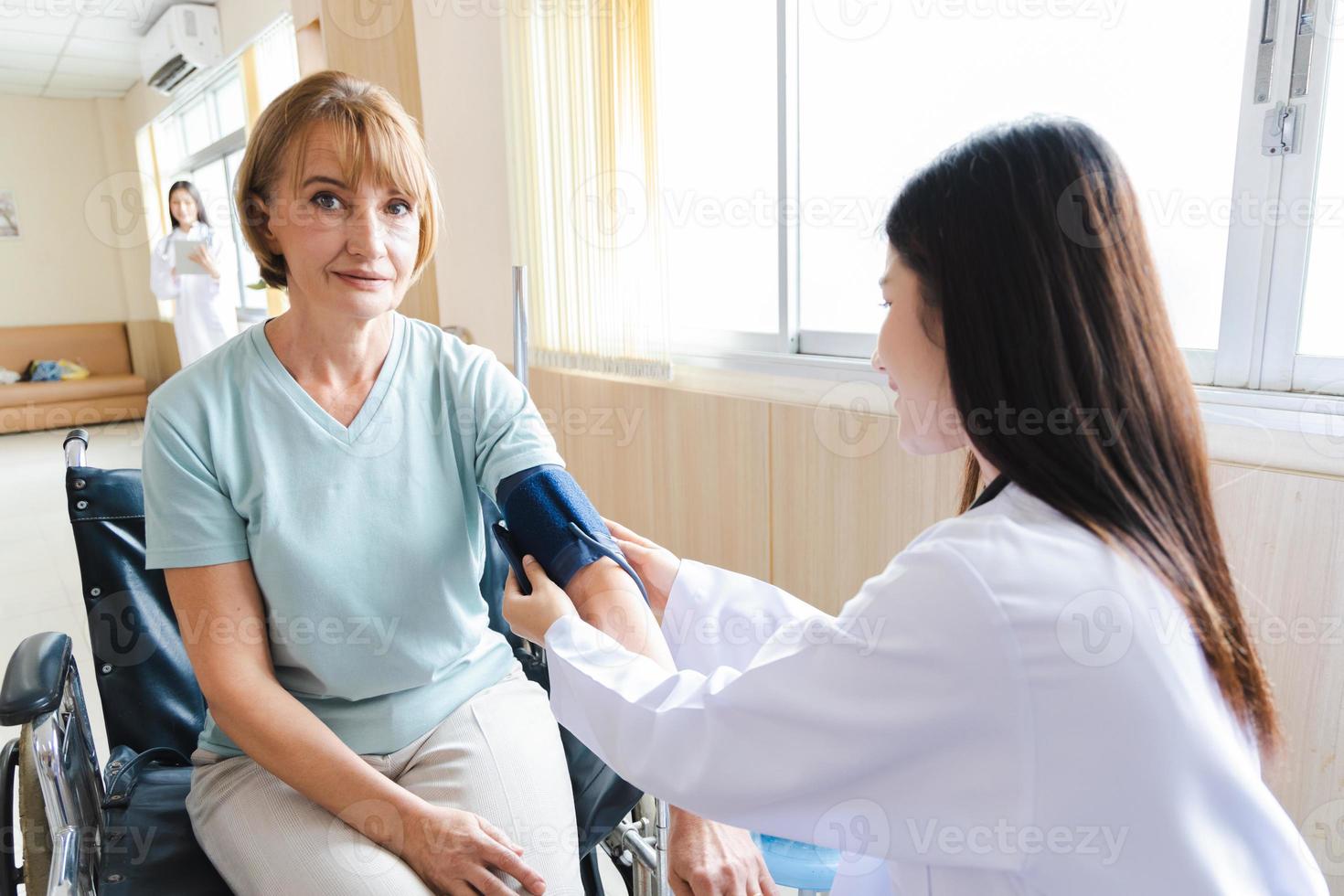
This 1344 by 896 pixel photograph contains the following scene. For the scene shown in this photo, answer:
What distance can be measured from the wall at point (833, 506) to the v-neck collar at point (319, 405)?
1.06 meters

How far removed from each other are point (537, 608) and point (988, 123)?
719 millimetres

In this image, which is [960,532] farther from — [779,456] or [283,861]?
[779,456]

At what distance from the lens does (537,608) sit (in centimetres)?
103

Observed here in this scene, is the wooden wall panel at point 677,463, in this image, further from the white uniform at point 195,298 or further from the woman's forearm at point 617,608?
the white uniform at point 195,298

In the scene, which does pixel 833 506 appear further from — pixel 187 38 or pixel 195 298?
pixel 187 38

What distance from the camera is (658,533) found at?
267 cm

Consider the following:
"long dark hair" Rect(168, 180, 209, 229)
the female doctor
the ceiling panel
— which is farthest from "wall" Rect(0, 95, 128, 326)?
the female doctor

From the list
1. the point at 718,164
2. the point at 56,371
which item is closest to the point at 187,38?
the point at 56,371

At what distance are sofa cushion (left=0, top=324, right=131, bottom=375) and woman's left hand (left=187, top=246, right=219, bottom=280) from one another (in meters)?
4.61

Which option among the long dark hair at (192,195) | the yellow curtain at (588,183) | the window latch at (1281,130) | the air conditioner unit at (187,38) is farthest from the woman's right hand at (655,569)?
the air conditioner unit at (187,38)

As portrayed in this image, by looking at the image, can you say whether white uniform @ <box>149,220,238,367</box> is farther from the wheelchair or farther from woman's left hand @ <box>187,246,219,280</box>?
the wheelchair

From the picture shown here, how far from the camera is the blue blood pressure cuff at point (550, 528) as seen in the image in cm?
112

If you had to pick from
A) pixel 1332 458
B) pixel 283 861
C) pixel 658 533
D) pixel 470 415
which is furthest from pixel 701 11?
pixel 283 861

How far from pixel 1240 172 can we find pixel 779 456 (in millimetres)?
1102
